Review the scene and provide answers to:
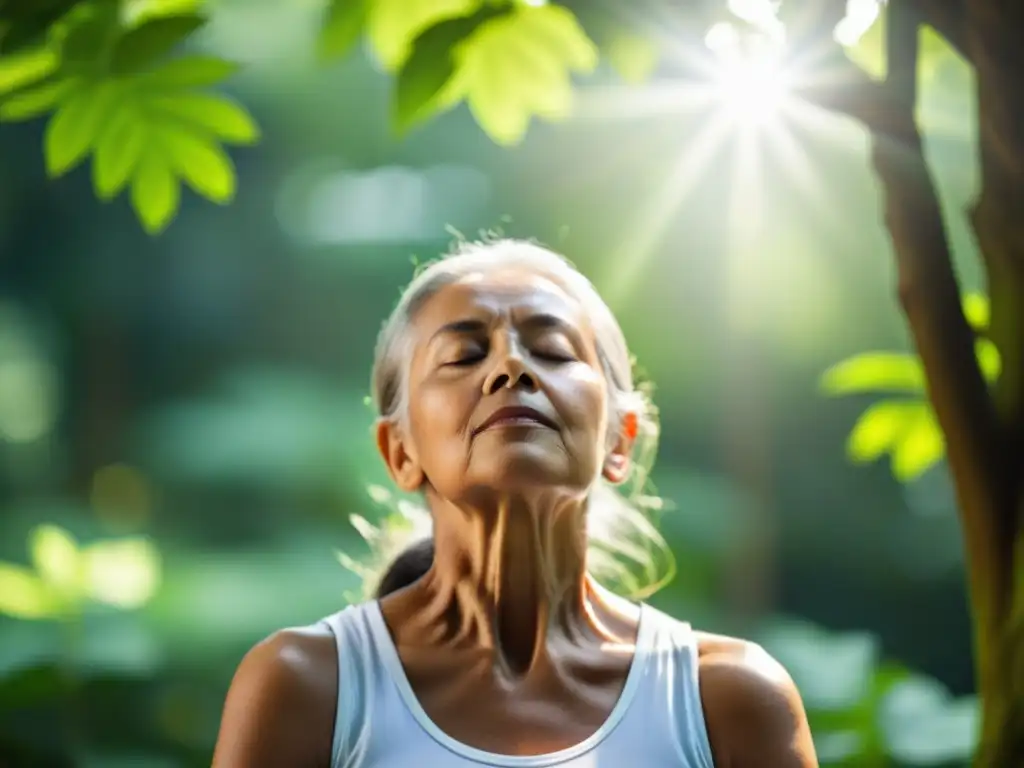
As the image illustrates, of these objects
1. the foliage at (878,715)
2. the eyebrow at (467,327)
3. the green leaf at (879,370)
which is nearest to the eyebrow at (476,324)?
the eyebrow at (467,327)

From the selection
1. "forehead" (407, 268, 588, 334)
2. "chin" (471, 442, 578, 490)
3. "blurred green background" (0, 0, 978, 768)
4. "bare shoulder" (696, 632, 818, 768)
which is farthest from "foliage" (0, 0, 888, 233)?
"blurred green background" (0, 0, 978, 768)

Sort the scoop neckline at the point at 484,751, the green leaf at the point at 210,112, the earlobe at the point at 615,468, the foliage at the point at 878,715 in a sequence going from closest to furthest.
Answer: the scoop neckline at the point at 484,751
the earlobe at the point at 615,468
the green leaf at the point at 210,112
the foliage at the point at 878,715

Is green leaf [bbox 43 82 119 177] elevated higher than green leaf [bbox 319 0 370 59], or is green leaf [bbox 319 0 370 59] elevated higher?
green leaf [bbox 319 0 370 59]

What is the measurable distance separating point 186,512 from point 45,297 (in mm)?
441

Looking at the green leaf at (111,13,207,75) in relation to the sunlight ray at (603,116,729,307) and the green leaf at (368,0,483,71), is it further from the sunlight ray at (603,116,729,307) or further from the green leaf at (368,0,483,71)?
the sunlight ray at (603,116,729,307)

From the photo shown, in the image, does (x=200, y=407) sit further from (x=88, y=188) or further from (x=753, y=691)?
(x=753, y=691)

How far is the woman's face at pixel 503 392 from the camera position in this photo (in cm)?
55

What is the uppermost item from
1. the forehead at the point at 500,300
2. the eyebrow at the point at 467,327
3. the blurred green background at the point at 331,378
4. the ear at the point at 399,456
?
the blurred green background at the point at 331,378

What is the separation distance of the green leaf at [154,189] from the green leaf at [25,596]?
1.81 feet

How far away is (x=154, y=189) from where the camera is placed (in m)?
0.75

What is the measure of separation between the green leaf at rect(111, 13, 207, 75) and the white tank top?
337mm

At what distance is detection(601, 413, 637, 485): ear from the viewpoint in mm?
637

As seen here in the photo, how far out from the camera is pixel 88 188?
210cm

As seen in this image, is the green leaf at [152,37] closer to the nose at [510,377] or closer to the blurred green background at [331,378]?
the nose at [510,377]
